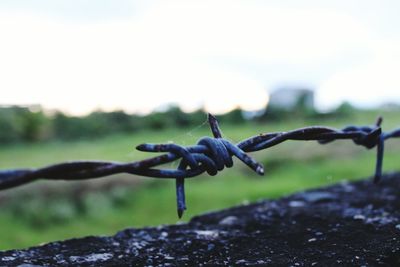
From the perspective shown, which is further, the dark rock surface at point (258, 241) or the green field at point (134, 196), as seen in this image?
the green field at point (134, 196)

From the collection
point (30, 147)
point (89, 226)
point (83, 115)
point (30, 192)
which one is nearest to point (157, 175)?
point (89, 226)

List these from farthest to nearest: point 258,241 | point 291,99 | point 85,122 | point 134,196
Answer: point 291,99, point 85,122, point 134,196, point 258,241

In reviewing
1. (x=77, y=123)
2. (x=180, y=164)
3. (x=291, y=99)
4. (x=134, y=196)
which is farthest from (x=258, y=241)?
(x=291, y=99)

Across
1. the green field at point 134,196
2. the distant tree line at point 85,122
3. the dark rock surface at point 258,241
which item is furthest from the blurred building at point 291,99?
the dark rock surface at point 258,241

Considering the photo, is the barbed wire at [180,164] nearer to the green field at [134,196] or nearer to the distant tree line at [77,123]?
the green field at [134,196]

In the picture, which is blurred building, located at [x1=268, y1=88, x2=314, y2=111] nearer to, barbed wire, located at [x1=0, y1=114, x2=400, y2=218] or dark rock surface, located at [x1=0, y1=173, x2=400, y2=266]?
dark rock surface, located at [x1=0, y1=173, x2=400, y2=266]

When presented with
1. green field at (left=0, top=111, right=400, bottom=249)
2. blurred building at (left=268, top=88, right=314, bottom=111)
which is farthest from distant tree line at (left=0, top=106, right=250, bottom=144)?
green field at (left=0, top=111, right=400, bottom=249)

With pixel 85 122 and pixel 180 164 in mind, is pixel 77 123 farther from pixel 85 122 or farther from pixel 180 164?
pixel 180 164
